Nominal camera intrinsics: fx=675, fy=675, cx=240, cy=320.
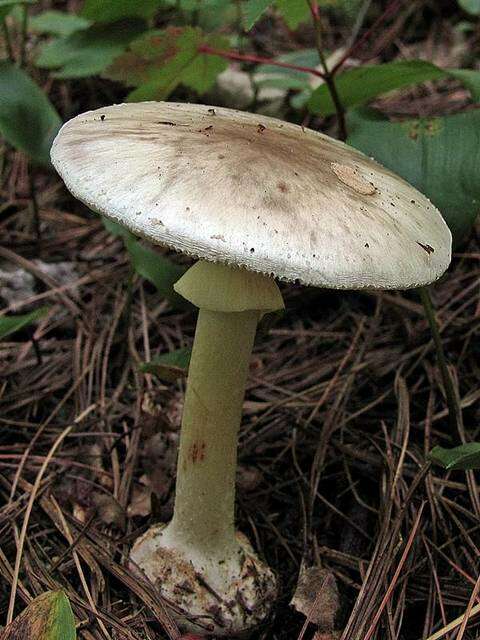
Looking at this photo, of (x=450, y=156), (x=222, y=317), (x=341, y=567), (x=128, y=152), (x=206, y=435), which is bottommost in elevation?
(x=341, y=567)

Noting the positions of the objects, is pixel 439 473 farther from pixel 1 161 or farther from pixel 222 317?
pixel 1 161

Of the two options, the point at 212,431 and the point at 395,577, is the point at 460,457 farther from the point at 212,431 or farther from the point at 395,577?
the point at 212,431

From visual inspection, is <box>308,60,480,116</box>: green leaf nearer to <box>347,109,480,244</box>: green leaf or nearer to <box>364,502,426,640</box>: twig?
<box>347,109,480,244</box>: green leaf

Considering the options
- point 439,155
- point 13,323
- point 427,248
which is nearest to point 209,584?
point 13,323

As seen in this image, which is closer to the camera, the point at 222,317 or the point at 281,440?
the point at 222,317

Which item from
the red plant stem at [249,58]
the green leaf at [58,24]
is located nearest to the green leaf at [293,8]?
the red plant stem at [249,58]

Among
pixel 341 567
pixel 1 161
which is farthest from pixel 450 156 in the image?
pixel 1 161
